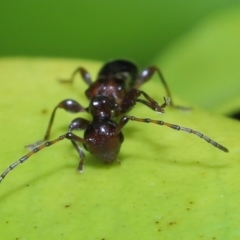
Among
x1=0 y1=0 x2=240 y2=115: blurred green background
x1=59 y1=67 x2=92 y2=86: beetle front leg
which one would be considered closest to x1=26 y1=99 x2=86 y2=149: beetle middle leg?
x1=59 y1=67 x2=92 y2=86: beetle front leg

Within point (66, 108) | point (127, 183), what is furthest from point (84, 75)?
point (127, 183)

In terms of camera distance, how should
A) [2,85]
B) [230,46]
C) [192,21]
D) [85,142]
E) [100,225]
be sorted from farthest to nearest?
[192,21]
[230,46]
[2,85]
[85,142]
[100,225]

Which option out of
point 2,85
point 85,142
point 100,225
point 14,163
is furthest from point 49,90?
point 100,225

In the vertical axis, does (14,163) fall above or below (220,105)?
above

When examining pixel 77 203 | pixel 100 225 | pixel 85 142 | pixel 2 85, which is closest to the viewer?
pixel 100 225

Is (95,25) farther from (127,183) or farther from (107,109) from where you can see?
(127,183)

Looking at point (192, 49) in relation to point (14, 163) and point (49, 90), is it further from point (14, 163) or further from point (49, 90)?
point (14, 163)

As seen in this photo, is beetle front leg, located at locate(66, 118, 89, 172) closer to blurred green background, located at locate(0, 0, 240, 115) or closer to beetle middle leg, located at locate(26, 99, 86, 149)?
beetle middle leg, located at locate(26, 99, 86, 149)

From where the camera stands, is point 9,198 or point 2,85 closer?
point 9,198
